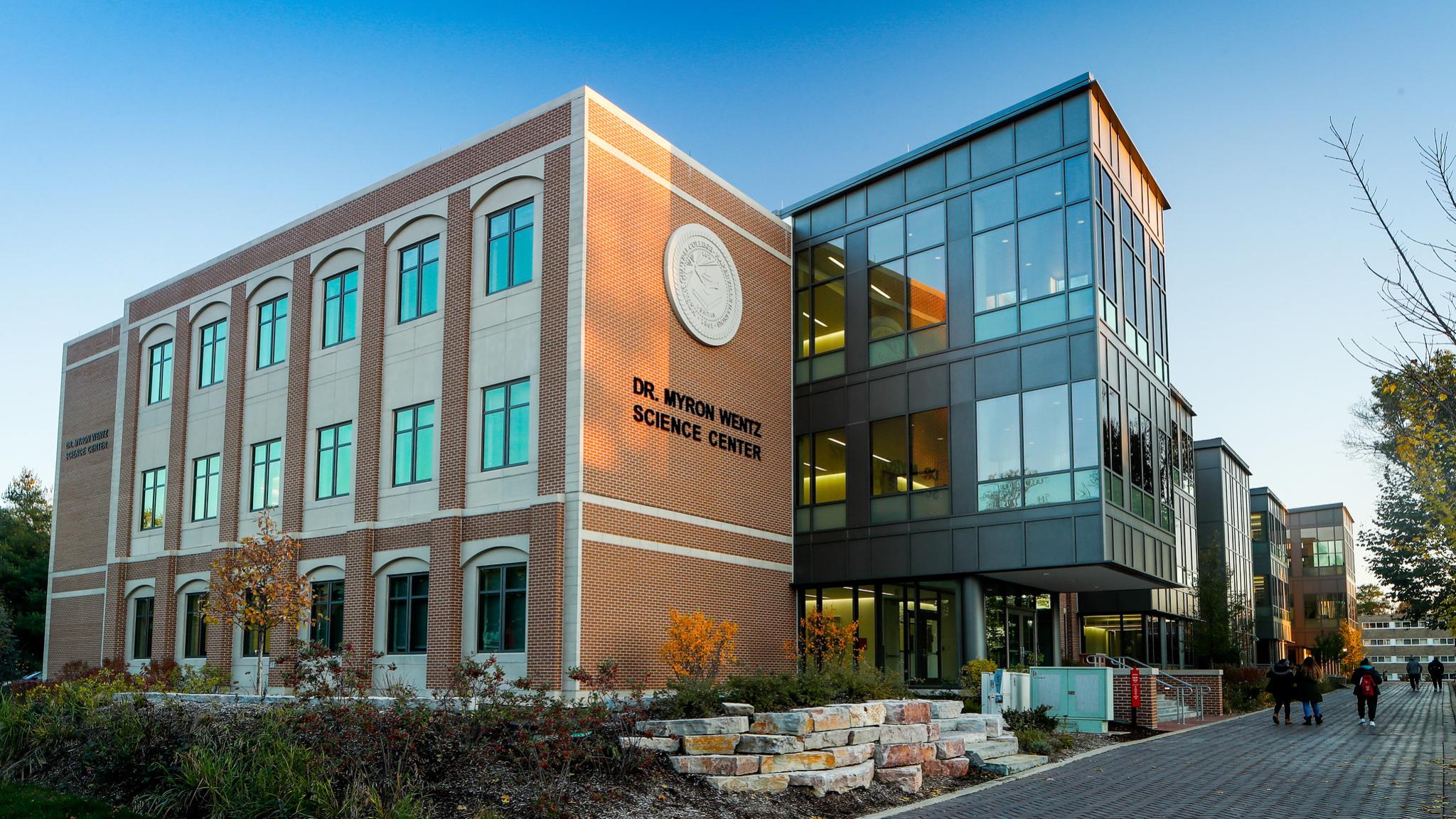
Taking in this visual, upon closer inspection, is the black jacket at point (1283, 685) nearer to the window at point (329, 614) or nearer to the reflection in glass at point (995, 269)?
the reflection in glass at point (995, 269)

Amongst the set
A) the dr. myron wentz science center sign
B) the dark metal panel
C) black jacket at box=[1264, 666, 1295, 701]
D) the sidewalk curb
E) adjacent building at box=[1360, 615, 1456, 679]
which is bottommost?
adjacent building at box=[1360, 615, 1456, 679]

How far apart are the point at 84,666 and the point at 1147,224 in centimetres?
3325

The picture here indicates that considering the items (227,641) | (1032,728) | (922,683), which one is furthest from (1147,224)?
(227,641)

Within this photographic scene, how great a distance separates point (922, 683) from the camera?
1133 inches

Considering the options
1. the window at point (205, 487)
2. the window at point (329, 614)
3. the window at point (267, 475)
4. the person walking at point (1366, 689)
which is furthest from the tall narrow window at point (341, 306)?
the person walking at point (1366, 689)

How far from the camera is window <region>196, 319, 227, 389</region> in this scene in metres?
33.8

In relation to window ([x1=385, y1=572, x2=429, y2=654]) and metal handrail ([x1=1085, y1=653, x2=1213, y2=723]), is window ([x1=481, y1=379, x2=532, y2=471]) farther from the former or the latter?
metal handrail ([x1=1085, y1=653, x2=1213, y2=723])

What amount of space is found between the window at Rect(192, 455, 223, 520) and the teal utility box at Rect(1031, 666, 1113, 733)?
22.7 meters

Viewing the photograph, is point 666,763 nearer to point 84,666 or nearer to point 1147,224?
point 1147,224

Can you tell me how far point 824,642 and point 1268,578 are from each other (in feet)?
165

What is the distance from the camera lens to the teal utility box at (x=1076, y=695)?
2294 centimetres

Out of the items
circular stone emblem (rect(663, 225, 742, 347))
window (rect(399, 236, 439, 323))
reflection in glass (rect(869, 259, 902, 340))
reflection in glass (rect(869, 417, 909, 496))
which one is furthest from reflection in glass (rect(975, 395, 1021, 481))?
window (rect(399, 236, 439, 323))

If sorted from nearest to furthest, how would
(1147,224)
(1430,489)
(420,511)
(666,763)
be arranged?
1. (666,763)
2. (1430,489)
3. (420,511)
4. (1147,224)

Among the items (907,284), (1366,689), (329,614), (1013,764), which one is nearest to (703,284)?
(907,284)
